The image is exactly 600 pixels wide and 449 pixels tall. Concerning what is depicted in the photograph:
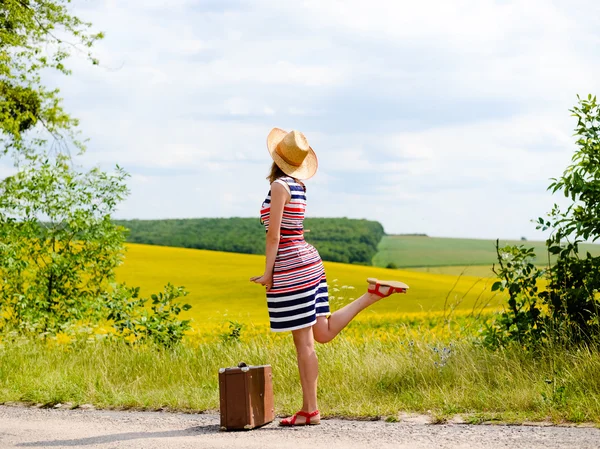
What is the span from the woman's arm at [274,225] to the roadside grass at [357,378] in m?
1.53

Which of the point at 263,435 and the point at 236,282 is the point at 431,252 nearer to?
the point at 236,282

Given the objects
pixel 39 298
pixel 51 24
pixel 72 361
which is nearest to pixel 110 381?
pixel 72 361

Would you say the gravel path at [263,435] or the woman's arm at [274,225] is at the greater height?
the woman's arm at [274,225]

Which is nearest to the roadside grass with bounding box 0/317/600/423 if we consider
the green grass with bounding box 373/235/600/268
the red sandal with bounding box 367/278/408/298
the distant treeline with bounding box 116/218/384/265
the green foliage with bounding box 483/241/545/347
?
the green foliage with bounding box 483/241/545/347

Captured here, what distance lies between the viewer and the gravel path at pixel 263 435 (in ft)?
17.9

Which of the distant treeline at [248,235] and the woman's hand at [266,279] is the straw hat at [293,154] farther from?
the distant treeline at [248,235]

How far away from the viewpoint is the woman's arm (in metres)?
6.11

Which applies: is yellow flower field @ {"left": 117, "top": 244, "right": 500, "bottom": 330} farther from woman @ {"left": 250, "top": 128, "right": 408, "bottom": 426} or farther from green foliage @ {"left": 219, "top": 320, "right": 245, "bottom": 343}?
woman @ {"left": 250, "top": 128, "right": 408, "bottom": 426}

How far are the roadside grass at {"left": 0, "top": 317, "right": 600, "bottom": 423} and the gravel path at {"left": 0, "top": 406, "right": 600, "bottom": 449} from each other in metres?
0.34

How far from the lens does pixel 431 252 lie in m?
51.8

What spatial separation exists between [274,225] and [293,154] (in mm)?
667

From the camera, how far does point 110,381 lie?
28.5 ft

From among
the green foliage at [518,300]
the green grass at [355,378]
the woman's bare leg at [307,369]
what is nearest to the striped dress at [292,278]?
the woman's bare leg at [307,369]

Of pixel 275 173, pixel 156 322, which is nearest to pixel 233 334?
pixel 156 322
